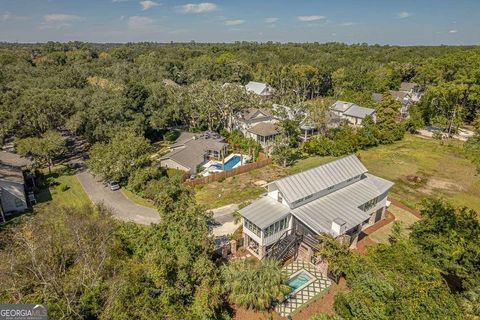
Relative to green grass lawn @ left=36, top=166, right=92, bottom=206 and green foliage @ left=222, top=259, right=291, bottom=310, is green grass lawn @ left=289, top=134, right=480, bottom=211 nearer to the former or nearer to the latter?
green foliage @ left=222, top=259, right=291, bottom=310

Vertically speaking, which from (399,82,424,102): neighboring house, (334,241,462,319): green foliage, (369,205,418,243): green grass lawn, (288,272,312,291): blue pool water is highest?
(399,82,424,102): neighboring house

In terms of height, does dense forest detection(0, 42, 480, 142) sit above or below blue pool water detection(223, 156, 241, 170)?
above

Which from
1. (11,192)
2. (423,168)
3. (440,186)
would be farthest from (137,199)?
(423,168)

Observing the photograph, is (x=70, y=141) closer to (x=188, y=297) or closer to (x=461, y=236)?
(x=188, y=297)

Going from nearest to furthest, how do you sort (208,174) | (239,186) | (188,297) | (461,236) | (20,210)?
1. (188,297)
2. (461,236)
3. (20,210)
4. (239,186)
5. (208,174)

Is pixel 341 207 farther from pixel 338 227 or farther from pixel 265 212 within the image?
pixel 265 212

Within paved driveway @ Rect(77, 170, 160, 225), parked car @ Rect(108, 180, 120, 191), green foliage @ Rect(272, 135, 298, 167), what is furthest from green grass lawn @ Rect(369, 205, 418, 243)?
parked car @ Rect(108, 180, 120, 191)

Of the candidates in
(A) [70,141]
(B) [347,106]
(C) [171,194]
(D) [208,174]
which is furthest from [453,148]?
(A) [70,141]
